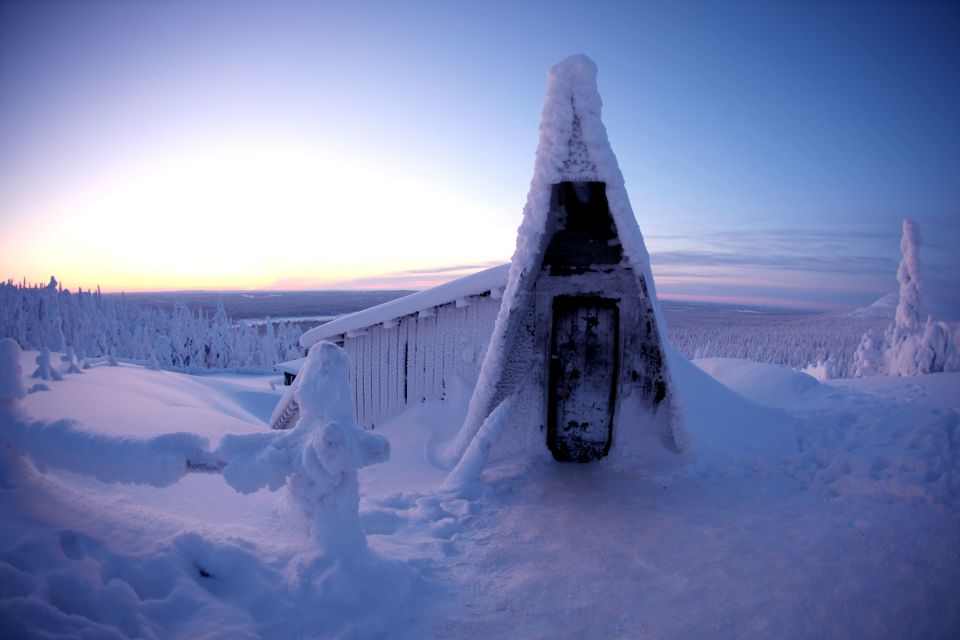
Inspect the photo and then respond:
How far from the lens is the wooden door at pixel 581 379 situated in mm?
6961

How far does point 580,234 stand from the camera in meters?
6.71

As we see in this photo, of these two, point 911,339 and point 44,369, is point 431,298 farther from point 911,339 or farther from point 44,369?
point 911,339

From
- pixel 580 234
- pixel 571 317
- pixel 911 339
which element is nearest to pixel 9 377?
pixel 571 317

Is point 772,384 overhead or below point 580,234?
below

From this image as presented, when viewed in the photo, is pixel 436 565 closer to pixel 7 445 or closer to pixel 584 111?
pixel 7 445

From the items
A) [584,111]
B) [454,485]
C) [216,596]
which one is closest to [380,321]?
[454,485]

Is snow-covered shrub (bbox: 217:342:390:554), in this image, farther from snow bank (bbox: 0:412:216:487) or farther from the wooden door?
the wooden door

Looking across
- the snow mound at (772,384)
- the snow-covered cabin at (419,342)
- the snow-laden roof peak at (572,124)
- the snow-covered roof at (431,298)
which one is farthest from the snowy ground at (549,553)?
the snow-laden roof peak at (572,124)

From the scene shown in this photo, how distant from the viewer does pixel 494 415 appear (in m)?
6.34

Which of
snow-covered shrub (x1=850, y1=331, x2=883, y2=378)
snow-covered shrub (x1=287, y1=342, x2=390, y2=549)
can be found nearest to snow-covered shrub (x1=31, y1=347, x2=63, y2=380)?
snow-covered shrub (x1=287, y1=342, x2=390, y2=549)

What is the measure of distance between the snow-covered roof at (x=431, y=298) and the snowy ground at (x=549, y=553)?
10.6 ft

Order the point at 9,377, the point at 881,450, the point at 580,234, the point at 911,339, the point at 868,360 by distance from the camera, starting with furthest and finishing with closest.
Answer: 1. the point at 868,360
2. the point at 911,339
3. the point at 580,234
4. the point at 881,450
5. the point at 9,377

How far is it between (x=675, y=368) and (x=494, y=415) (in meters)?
2.79

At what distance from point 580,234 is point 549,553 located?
442 centimetres
